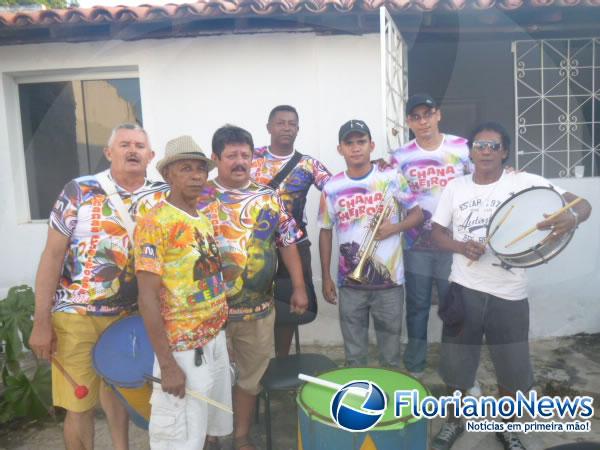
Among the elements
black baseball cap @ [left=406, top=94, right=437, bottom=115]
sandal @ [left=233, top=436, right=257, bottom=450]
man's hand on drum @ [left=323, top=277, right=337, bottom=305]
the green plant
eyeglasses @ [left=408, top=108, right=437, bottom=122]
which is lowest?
sandal @ [left=233, top=436, right=257, bottom=450]

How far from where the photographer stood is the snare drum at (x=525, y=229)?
8.77 ft

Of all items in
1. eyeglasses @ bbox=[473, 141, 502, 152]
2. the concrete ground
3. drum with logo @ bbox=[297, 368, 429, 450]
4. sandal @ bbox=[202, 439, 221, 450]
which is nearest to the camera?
drum with logo @ bbox=[297, 368, 429, 450]

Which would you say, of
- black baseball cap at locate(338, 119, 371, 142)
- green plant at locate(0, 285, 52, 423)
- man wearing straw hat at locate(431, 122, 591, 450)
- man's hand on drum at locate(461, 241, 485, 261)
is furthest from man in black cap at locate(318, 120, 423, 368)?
green plant at locate(0, 285, 52, 423)

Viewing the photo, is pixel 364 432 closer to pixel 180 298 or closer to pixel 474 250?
pixel 180 298

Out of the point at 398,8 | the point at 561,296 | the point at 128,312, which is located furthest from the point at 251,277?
the point at 561,296

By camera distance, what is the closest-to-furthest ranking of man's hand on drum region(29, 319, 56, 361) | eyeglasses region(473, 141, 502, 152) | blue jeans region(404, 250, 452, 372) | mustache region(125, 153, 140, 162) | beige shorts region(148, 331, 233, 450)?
1. beige shorts region(148, 331, 233, 450)
2. man's hand on drum region(29, 319, 56, 361)
3. mustache region(125, 153, 140, 162)
4. eyeglasses region(473, 141, 502, 152)
5. blue jeans region(404, 250, 452, 372)

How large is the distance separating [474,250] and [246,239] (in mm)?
1244

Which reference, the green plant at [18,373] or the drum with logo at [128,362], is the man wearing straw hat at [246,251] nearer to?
the drum with logo at [128,362]

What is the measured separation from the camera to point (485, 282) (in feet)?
9.24

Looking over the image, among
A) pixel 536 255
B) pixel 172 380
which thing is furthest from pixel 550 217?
pixel 172 380

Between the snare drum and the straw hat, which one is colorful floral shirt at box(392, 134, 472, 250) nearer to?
the snare drum

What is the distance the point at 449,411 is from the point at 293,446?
1.00 meters

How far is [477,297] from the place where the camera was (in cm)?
284

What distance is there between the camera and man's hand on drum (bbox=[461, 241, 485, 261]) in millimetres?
2730
